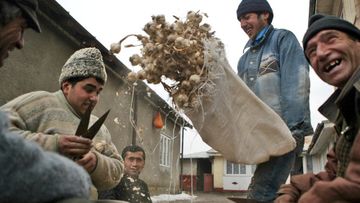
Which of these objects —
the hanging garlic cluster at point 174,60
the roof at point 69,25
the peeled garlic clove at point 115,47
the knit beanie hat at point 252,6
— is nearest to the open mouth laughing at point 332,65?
the hanging garlic cluster at point 174,60

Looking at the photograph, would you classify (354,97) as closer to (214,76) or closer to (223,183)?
(214,76)

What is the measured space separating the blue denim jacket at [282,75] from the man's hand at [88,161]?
58.1 inches

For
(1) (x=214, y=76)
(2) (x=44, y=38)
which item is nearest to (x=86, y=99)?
(1) (x=214, y=76)

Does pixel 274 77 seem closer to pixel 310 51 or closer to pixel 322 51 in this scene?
pixel 310 51

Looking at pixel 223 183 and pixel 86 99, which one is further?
pixel 223 183

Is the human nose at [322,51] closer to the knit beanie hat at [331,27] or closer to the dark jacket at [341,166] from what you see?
the knit beanie hat at [331,27]

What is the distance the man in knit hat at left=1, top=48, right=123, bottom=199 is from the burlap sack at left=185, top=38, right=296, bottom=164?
714 millimetres

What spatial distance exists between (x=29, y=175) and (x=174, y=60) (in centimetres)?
174

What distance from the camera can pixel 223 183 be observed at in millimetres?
36406

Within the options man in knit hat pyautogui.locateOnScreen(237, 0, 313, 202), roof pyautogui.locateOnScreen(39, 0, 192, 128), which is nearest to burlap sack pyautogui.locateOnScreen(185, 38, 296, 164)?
man in knit hat pyautogui.locateOnScreen(237, 0, 313, 202)

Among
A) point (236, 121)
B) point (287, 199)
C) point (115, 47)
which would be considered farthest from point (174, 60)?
point (287, 199)

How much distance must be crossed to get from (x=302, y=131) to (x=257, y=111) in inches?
16.0

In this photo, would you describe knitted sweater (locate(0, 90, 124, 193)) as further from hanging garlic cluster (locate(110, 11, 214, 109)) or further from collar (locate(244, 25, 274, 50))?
collar (locate(244, 25, 274, 50))

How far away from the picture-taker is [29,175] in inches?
39.8
